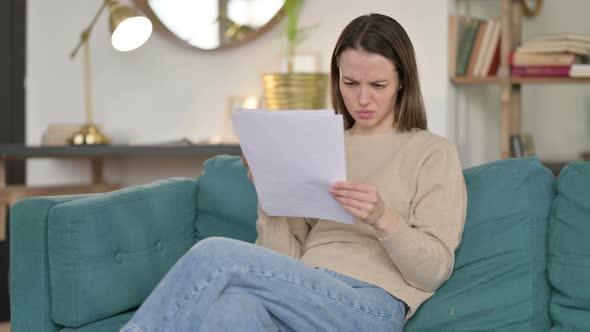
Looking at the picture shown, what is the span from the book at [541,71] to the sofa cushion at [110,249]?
4.80ft

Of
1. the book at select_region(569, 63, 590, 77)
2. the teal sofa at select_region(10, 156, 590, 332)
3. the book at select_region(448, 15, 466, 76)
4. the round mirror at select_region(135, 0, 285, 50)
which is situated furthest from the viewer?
the round mirror at select_region(135, 0, 285, 50)

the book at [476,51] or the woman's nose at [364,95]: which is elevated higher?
the book at [476,51]

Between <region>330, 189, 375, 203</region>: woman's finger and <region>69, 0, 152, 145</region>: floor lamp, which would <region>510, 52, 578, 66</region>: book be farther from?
<region>330, 189, 375, 203</region>: woman's finger

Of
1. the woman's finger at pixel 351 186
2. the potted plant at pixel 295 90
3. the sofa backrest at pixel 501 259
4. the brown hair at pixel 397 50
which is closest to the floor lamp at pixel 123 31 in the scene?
the potted plant at pixel 295 90

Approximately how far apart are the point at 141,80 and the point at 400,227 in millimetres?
2075

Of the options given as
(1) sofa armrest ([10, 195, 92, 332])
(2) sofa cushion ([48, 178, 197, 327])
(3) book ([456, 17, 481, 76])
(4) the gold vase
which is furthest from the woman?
(3) book ([456, 17, 481, 76])

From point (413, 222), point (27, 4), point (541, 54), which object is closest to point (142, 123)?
point (27, 4)

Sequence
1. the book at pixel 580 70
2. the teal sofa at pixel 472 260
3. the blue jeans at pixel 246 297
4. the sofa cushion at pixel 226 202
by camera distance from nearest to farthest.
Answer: the blue jeans at pixel 246 297 < the teal sofa at pixel 472 260 < the sofa cushion at pixel 226 202 < the book at pixel 580 70

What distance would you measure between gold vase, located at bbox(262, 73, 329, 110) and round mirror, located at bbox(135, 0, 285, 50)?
1.21 feet

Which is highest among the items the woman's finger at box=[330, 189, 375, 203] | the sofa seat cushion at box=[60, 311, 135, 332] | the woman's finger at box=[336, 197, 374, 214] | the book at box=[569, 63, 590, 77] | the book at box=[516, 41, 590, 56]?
the book at box=[516, 41, 590, 56]

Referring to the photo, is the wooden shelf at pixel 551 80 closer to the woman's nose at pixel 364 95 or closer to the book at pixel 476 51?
the book at pixel 476 51

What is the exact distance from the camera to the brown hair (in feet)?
6.29

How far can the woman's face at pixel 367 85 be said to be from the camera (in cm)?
192

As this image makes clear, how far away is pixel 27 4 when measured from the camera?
3.67 metres
